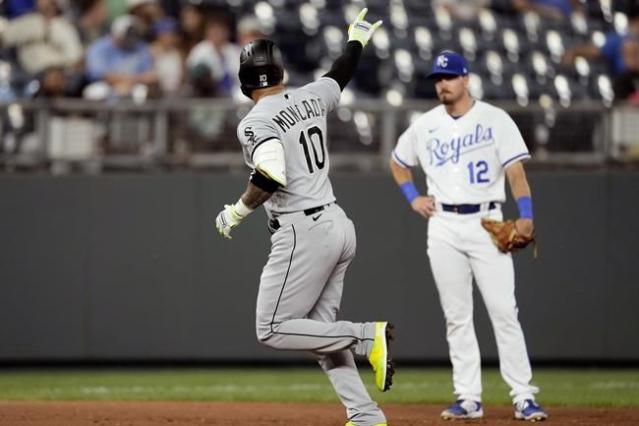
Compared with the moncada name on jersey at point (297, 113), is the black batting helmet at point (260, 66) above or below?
above

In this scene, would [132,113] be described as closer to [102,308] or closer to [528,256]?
[102,308]

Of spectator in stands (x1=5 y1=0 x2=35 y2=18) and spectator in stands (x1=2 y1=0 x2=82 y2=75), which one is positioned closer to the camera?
spectator in stands (x1=2 y1=0 x2=82 y2=75)

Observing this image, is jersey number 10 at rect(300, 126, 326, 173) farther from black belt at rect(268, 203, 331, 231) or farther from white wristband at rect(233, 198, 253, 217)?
white wristband at rect(233, 198, 253, 217)

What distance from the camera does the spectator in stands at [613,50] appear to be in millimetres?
11336

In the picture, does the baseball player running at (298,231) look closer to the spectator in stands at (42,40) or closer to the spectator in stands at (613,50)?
the spectator in stands at (42,40)

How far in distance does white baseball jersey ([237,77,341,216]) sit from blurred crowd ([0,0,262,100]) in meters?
5.01

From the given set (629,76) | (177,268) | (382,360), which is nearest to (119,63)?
(177,268)

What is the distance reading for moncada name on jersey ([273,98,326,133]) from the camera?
556cm

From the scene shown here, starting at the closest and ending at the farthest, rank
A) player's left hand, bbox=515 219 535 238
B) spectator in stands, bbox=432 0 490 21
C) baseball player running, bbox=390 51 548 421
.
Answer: player's left hand, bbox=515 219 535 238 → baseball player running, bbox=390 51 548 421 → spectator in stands, bbox=432 0 490 21

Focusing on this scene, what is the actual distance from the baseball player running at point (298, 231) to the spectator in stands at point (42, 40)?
235 inches

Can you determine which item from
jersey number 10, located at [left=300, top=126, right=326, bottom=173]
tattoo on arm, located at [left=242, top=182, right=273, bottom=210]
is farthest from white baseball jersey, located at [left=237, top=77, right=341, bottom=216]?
tattoo on arm, located at [left=242, top=182, right=273, bottom=210]

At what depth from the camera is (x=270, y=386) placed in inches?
360

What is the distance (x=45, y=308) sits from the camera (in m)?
10.2

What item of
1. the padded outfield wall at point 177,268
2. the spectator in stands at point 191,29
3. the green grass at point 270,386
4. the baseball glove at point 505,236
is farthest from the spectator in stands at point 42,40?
the baseball glove at point 505,236
